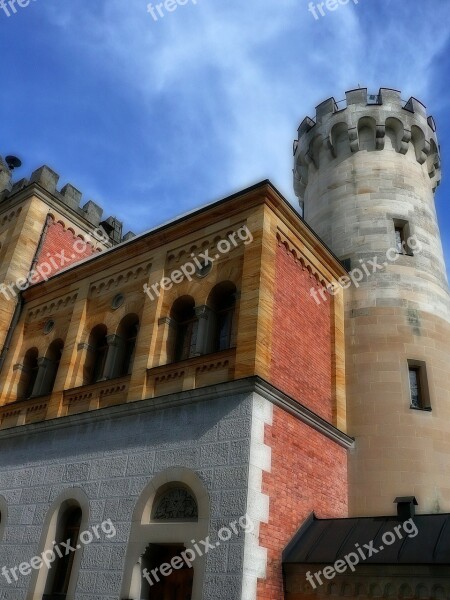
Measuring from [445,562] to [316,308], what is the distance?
6464 millimetres

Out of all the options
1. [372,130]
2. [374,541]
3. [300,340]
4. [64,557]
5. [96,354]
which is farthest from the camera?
[372,130]

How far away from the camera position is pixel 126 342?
13656 millimetres

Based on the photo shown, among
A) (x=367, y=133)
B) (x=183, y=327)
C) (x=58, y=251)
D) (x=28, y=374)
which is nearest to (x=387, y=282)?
(x=183, y=327)

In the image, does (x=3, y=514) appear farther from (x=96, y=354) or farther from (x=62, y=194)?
(x=62, y=194)

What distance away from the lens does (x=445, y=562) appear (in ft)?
26.3

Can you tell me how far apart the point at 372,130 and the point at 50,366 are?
12.5 metres

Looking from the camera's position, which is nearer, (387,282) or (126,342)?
(126,342)

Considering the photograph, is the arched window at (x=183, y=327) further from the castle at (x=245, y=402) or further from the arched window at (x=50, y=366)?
the arched window at (x=50, y=366)

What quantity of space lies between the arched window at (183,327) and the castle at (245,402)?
38 millimetres

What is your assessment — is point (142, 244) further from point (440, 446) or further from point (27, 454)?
point (440, 446)

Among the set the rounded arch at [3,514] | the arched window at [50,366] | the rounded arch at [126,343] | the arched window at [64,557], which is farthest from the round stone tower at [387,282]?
the rounded arch at [3,514]

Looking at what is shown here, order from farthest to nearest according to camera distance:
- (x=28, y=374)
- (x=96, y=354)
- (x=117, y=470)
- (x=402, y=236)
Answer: (x=28, y=374) → (x=402, y=236) → (x=96, y=354) → (x=117, y=470)

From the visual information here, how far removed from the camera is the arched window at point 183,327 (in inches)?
481

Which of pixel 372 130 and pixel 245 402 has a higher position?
pixel 372 130
